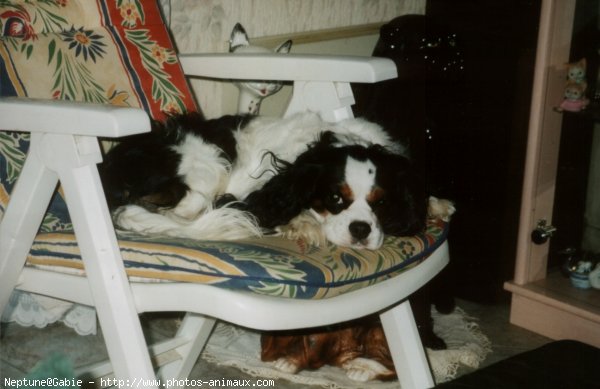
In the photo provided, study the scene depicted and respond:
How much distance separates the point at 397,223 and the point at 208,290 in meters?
0.47

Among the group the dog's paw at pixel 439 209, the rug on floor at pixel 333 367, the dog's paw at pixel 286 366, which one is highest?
the dog's paw at pixel 439 209

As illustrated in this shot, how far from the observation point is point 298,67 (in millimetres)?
1422

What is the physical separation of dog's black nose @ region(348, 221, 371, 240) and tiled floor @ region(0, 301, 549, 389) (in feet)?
2.10

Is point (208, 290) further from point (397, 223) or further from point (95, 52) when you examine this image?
point (95, 52)

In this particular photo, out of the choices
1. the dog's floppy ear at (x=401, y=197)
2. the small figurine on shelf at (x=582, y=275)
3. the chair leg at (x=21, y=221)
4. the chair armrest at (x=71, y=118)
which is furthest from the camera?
the small figurine on shelf at (x=582, y=275)

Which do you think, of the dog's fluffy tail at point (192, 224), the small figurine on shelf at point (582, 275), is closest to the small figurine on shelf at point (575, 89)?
the small figurine on shelf at point (582, 275)

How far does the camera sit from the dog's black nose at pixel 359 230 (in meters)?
1.18

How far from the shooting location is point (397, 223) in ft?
4.26

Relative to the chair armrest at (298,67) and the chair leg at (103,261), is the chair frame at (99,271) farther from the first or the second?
the chair armrest at (298,67)

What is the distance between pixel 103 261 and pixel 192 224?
0.24 metres

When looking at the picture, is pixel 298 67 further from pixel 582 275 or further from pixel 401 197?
pixel 582 275

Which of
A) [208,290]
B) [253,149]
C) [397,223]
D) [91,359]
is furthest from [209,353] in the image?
[208,290]

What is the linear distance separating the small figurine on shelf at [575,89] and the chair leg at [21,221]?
146 centimetres

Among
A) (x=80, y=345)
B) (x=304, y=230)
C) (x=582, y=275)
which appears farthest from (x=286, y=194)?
(x=582, y=275)
